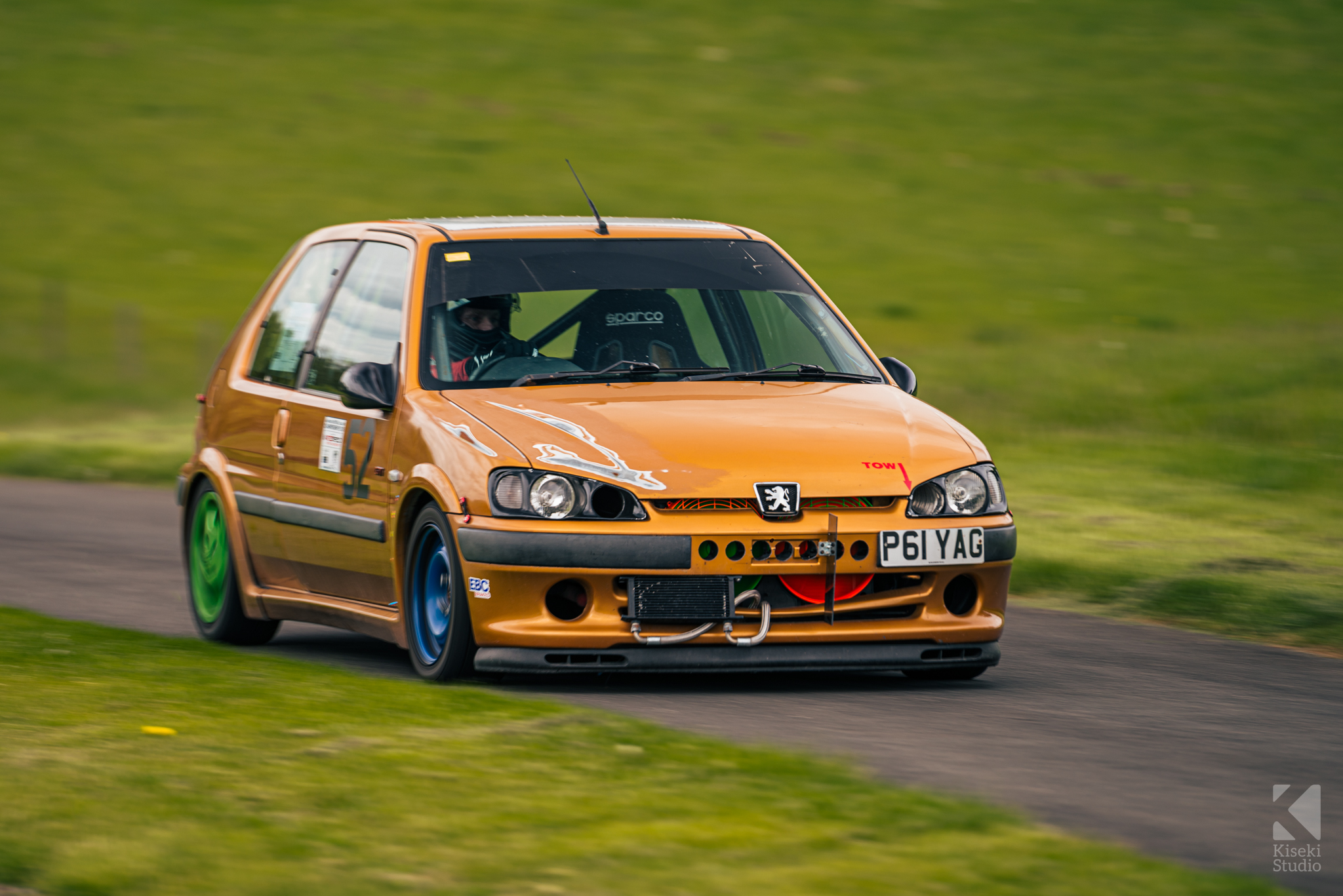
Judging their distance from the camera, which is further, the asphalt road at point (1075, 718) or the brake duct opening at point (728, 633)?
the brake duct opening at point (728, 633)

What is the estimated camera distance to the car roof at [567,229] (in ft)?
27.7

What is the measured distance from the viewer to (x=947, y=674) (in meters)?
7.92

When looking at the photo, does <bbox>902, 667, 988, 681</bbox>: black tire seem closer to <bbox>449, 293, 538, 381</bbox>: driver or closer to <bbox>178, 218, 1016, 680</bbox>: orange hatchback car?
<bbox>178, 218, 1016, 680</bbox>: orange hatchback car

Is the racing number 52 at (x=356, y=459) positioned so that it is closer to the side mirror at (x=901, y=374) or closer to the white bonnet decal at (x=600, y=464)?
the white bonnet decal at (x=600, y=464)

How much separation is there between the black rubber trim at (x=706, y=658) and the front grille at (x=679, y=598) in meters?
0.12

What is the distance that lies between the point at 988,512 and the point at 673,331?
1.50 meters

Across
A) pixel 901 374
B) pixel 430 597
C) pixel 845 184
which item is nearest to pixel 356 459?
pixel 430 597

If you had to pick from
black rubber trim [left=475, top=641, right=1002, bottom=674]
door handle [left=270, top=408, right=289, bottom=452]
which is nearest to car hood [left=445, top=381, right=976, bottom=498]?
black rubber trim [left=475, top=641, right=1002, bottom=674]

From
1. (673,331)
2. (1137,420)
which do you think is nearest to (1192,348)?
(1137,420)

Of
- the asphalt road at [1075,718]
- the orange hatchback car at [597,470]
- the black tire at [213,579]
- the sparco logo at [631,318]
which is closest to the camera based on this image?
the asphalt road at [1075,718]

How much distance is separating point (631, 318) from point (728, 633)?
1597 mm

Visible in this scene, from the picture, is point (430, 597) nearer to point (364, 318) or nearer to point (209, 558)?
point (364, 318)

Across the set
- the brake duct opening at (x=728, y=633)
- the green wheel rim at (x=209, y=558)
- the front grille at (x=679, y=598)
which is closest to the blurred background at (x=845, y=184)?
the green wheel rim at (x=209, y=558)

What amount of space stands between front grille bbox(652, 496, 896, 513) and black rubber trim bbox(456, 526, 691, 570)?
11 cm
